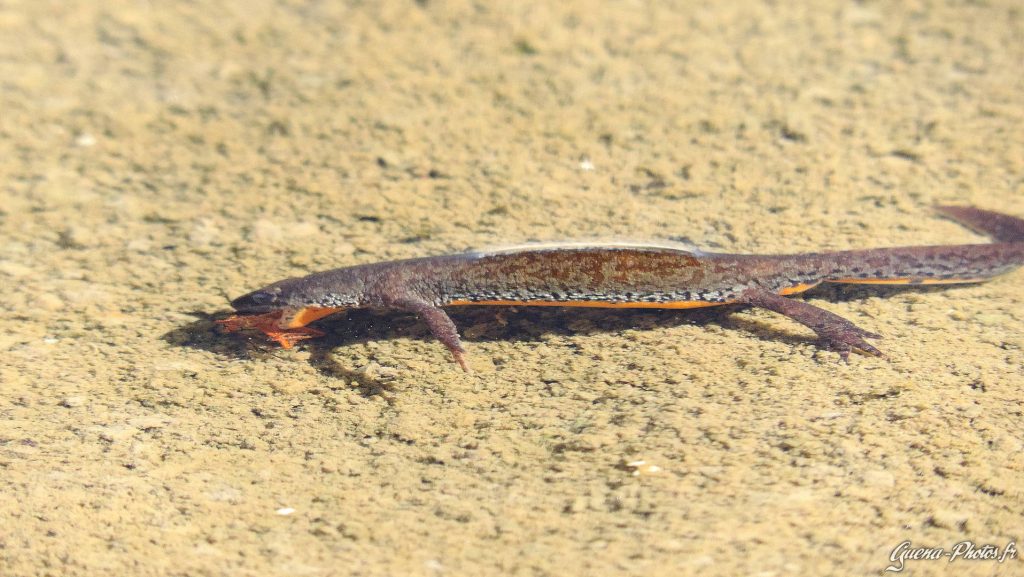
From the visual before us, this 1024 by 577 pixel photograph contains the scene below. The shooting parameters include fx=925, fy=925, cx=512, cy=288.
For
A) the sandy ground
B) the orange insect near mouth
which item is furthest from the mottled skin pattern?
the sandy ground

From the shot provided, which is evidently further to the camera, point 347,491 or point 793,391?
point 793,391

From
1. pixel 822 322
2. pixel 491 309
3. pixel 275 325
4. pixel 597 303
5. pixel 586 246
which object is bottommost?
pixel 275 325

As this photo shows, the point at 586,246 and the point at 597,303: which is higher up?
the point at 586,246

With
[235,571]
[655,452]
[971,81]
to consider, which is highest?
[971,81]

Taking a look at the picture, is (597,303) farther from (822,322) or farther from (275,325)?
(275,325)

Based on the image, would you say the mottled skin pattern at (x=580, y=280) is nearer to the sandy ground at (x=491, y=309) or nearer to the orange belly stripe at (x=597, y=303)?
the orange belly stripe at (x=597, y=303)

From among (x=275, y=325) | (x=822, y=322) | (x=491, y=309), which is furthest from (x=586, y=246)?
(x=275, y=325)

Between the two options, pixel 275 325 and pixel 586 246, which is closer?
pixel 275 325

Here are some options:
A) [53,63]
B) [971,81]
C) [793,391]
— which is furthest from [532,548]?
[53,63]

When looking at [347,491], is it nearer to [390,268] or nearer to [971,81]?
[390,268]
